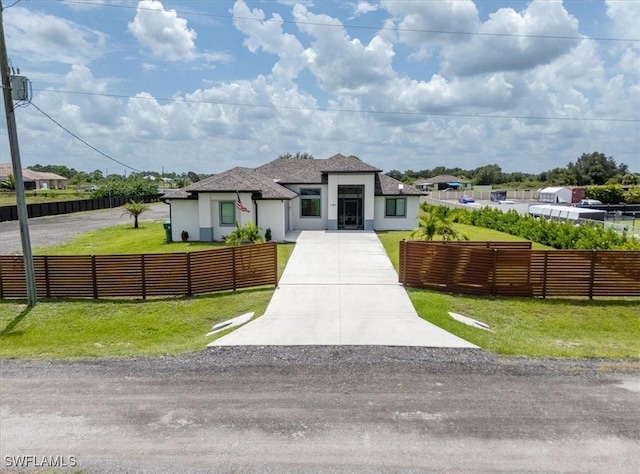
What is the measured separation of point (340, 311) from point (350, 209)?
17401 mm

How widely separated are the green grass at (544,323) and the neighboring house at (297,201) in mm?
12385

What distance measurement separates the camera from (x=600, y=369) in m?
8.47

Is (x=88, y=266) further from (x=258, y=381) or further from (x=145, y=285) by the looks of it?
(x=258, y=381)

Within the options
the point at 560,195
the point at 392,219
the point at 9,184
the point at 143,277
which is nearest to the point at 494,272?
the point at 143,277

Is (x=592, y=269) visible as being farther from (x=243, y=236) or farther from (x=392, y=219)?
(x=392, y=219)

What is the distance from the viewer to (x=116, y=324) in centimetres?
1232

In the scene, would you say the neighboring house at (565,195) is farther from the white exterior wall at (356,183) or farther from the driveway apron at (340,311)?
the driveway apron at (340,311)

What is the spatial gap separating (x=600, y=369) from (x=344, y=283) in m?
8.24

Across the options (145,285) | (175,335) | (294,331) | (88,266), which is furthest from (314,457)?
(88,266)

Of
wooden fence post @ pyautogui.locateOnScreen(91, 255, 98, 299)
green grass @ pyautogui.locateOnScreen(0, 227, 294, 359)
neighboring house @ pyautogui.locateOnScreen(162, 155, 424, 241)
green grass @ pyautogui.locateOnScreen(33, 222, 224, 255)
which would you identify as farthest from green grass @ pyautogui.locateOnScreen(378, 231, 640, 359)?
green grass @ pyautogui.locateOnScreen(33, 222, 224, 255)

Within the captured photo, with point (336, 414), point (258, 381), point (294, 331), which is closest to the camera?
point (336, 414)

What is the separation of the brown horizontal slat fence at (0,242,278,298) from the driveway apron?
2762mm

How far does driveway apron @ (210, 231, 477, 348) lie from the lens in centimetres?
1015

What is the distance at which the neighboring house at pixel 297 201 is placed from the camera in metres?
24.2
